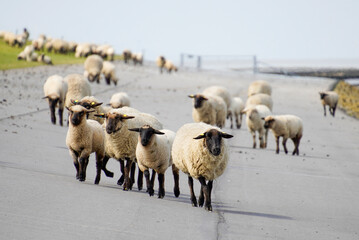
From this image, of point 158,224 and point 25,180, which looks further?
point 25,180

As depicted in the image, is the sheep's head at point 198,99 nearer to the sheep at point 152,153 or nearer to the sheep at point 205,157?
the sheep at point 152,153

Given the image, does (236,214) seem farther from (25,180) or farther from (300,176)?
(300,176)

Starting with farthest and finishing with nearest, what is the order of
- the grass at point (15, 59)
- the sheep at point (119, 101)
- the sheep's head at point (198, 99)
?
the grass at point (15, 59)
the sheep's head at point (198, 99)
the sheep at point (119, 101)

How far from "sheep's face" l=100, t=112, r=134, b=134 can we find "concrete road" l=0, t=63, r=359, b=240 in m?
1.00

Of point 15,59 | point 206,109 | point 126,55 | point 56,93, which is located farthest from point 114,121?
point 126,55

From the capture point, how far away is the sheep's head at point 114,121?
12.5 m

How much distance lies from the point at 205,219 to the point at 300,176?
Result: 243 inches

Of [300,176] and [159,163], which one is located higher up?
[159,163]

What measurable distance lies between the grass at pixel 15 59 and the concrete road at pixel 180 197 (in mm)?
17637

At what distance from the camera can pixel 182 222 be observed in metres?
9.63

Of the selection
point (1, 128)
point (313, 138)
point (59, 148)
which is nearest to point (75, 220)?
point (59, 148)

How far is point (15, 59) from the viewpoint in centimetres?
4691

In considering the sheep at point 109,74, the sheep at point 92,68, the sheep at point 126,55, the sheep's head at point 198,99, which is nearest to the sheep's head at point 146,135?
the sheep's head at point 198,99

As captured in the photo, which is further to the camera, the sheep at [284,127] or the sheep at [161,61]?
the sheep at [161,61]
